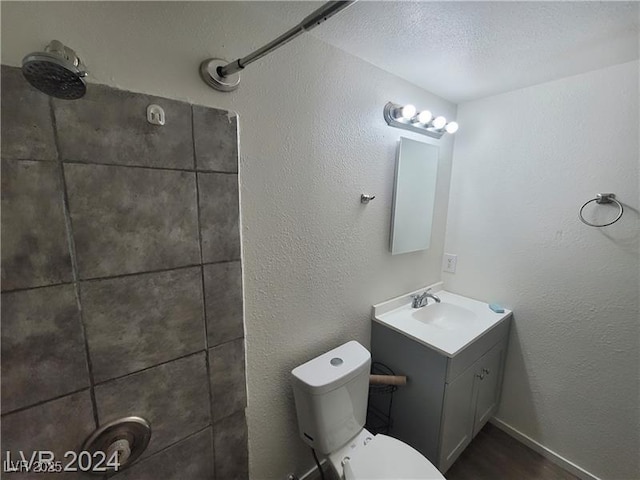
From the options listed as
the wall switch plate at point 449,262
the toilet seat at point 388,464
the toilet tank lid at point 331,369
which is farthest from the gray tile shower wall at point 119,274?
the wall switch plate at point 449,262

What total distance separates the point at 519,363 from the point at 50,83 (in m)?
2.41

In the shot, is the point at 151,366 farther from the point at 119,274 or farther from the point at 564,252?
the point at 564,252

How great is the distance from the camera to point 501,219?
1658 mm

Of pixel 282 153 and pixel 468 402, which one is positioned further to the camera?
pixel 468 402

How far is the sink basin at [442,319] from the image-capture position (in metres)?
1.31

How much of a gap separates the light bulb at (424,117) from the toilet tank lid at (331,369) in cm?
129

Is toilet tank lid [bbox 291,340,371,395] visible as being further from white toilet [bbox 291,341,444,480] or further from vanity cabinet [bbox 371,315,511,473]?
vanity cabinet [bbox 371,315,511,473]

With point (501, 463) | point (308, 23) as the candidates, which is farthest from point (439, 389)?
point (308, 23)

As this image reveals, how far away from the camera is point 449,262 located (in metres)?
1.95

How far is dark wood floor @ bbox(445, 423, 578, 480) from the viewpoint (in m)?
1.47

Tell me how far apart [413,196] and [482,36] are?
79cm

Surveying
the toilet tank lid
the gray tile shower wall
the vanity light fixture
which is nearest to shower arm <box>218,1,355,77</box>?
the gray tile shower wall

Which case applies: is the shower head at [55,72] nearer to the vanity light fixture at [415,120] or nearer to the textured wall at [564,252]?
the vanity light fixture at [415,120]

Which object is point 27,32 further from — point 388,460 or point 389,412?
point 389,412
